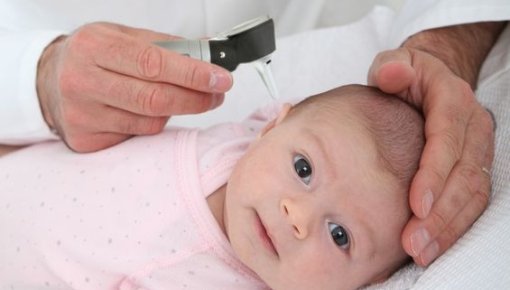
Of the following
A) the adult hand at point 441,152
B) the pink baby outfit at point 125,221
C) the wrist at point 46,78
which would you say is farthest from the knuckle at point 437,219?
the wrist at point 46,78

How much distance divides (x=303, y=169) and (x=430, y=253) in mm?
169

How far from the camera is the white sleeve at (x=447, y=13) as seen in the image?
3.50ft

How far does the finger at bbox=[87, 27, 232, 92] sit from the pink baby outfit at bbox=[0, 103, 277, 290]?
0.13 meters

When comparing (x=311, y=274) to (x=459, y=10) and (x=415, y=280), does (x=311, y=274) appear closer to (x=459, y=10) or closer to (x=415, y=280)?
(x=415, y=280)

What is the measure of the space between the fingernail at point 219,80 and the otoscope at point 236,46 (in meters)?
0.04

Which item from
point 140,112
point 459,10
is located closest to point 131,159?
point 140,112

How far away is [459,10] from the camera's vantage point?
109cm

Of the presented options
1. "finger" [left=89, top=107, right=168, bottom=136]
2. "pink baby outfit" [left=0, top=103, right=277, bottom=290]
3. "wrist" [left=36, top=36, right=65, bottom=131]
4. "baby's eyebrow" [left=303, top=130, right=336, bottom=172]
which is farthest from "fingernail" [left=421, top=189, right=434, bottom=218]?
"wrist" [left=36, top=36, right=65, bottom=131]

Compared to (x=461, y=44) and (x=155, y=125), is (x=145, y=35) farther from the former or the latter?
(x=461, y=44)

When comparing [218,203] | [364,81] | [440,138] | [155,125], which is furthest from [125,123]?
[364,81]

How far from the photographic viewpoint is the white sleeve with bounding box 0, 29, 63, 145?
965mm

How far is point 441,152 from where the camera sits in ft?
2.56

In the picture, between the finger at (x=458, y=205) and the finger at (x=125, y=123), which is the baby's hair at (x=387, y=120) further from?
the finger at (x=125, y=123)

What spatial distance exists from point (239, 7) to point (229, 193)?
21.5 inches
